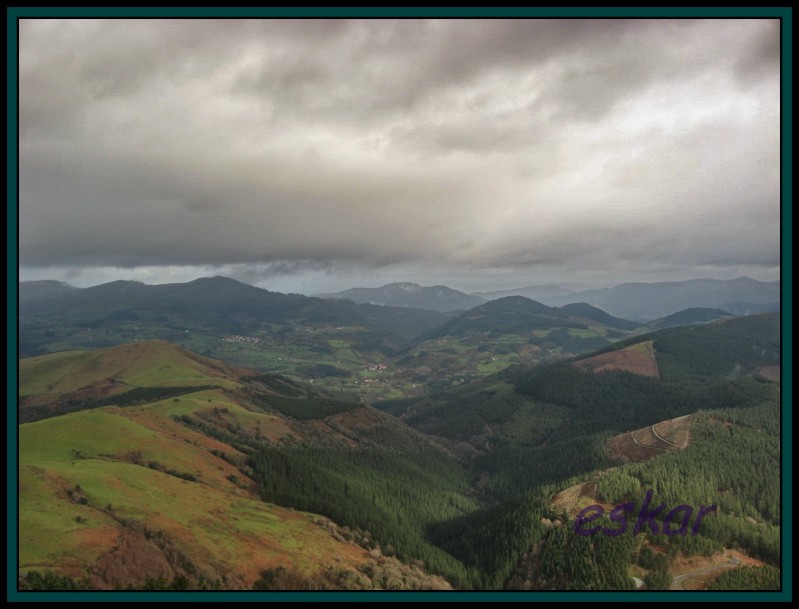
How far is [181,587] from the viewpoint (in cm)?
4847

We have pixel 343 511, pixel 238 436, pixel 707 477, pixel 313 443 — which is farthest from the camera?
pixel 313 443

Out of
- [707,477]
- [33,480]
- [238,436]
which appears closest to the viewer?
[33,480]

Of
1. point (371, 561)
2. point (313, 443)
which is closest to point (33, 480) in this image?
point (371, 561)

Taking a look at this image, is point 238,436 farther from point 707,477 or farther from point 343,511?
point 707,477

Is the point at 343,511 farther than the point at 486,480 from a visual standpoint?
No

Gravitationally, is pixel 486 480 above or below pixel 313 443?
below
